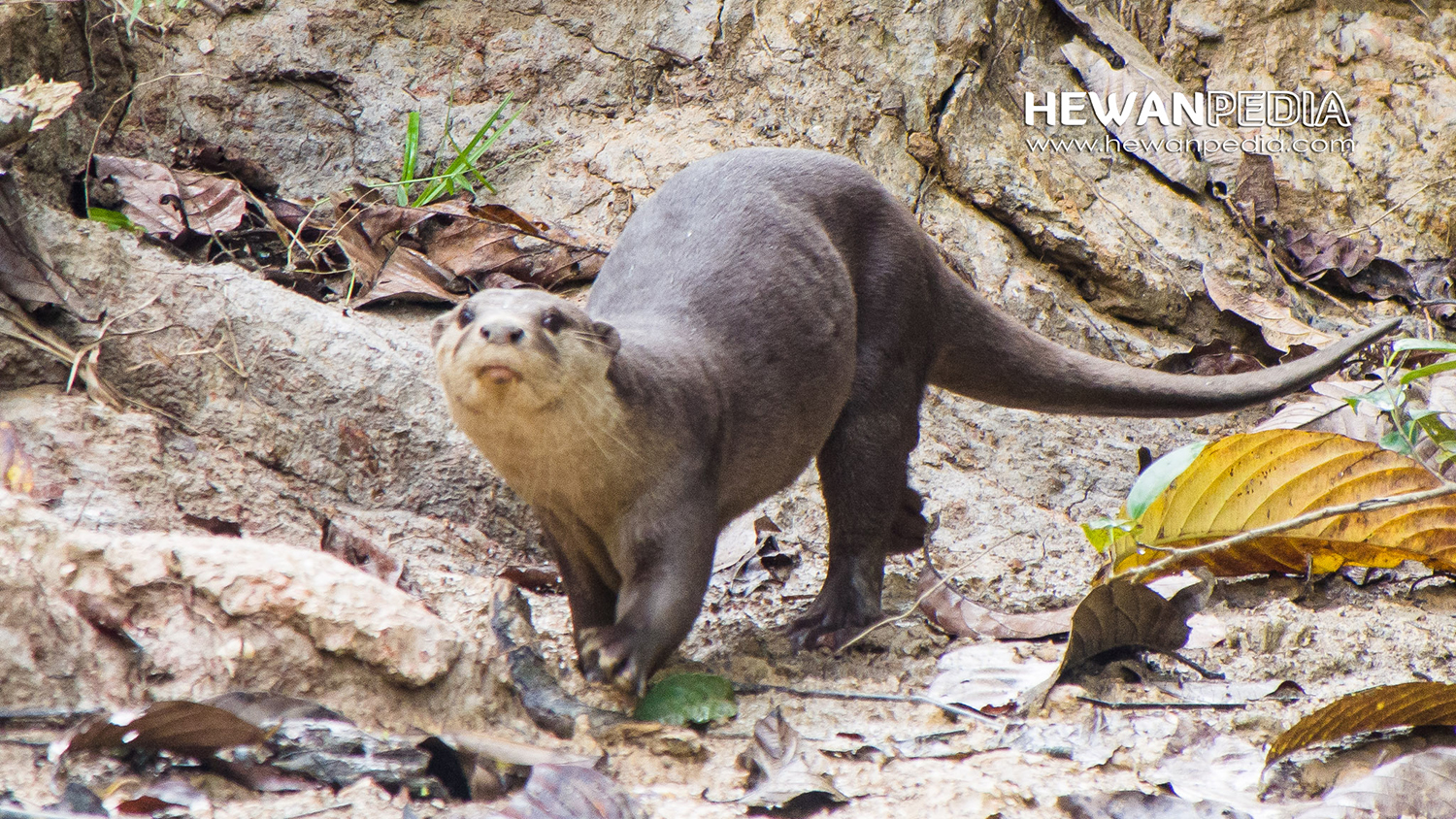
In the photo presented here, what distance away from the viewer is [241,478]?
9.20 feet

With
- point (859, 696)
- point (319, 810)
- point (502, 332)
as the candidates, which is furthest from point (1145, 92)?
point (319, 810)

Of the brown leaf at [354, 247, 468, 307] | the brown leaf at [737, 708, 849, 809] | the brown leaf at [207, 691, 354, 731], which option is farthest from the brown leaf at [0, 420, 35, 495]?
the brown leaf at [737, 708, 849, 809]

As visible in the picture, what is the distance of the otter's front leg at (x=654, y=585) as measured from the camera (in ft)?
7.09

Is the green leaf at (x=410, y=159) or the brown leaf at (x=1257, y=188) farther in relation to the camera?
the brown leaf at (x=1257, y=188)

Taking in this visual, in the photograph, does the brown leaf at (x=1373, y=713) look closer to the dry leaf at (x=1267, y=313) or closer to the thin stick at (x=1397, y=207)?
the dry leaf at (x=1267, y=313)

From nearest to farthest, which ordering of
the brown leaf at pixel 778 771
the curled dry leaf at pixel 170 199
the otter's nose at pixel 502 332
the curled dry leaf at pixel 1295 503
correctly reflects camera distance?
the brown leaf at pixel 778 771
the otter's nose at pixel 502 332
the curled dry leaf at pixel 1295 503
the curled dry leaf at pixel 170 199

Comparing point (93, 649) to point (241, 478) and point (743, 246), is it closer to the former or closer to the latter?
point (241, 478)

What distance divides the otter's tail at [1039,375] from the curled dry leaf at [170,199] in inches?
70.3

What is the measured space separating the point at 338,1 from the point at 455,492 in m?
1.91

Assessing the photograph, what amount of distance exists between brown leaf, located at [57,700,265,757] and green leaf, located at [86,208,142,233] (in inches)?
72.7

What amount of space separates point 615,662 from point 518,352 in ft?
1.73

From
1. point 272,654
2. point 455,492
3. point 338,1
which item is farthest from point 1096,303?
point 272,654

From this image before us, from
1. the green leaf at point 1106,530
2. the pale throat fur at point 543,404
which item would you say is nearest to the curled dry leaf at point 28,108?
the pale throat fur at point 543,404

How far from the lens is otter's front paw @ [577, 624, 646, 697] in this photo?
84.2 inches
